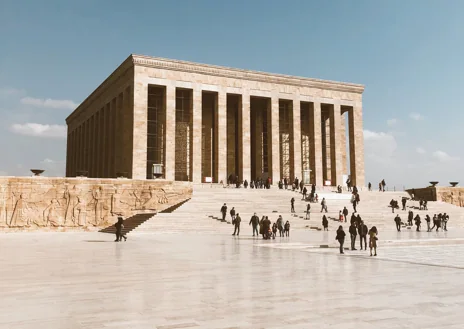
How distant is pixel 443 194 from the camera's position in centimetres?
3666

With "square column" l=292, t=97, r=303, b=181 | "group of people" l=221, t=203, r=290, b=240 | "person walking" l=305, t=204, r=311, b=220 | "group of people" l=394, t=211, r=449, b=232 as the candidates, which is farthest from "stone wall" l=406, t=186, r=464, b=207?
"group of people" l=221, t=203, r=290, b=240

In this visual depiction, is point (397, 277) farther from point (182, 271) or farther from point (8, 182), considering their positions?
point (8, 182)

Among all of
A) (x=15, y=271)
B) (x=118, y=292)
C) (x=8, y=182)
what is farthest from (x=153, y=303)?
(x=8, y=182)

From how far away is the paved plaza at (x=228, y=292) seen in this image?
16.3 ft

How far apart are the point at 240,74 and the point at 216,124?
5.07m

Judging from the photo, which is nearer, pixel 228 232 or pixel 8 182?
pixel 228 232

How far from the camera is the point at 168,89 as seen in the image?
117 ft

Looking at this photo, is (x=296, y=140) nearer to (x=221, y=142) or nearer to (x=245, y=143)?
(x=245, y=143)

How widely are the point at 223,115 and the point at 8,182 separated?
1850cm

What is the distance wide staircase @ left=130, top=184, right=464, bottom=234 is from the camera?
22906 millimetres

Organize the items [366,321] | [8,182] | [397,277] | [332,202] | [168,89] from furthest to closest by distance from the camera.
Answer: [168,89] < [332,202] < [8,182] < [397,277] < [366,321]

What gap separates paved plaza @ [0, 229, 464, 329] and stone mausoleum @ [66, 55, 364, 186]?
75.8ft

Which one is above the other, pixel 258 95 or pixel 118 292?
pixel 258 95

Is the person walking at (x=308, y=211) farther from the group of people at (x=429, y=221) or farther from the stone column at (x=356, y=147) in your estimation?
the stone column at (x=356, y=147)
